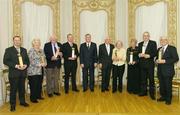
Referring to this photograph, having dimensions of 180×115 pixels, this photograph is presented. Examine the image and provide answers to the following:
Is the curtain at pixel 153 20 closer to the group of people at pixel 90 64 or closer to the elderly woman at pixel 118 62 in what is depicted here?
the group of people at pixel 90 64

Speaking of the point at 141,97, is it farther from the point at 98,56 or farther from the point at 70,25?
the point at 70,25

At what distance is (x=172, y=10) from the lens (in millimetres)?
8539

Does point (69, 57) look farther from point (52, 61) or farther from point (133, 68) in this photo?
point (133, 68)

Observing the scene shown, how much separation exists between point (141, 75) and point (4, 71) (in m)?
3.27

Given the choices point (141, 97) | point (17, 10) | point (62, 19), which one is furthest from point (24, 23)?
point (141, 97)

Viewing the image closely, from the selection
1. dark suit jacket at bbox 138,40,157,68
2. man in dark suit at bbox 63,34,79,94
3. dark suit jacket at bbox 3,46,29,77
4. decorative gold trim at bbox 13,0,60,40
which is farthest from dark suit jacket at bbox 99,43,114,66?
dark suit jacket at bbox 3,46,29,77

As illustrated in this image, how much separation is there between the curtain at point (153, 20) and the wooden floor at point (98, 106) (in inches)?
91.8

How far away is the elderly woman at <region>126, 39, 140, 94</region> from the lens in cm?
770

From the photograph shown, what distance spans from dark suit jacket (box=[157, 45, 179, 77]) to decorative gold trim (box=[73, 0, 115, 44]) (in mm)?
3453

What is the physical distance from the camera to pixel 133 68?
7852 millimetres

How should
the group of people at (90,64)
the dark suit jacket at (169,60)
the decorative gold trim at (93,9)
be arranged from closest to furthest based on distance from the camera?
the group of people at (90,64) < the dark suit jacket at (169,60) < the decorative gold trim at (93,9)

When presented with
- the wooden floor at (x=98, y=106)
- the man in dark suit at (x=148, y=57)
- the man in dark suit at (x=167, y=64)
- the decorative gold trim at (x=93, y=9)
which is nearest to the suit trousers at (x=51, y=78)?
the wooden floor at (x=98, y=106)

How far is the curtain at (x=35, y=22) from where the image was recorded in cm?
853

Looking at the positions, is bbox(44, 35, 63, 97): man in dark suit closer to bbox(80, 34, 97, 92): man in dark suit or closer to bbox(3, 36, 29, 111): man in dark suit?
bbox(80, 34, 97, 92): man in dark suit
